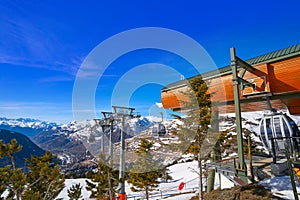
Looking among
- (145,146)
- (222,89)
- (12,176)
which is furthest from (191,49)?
(145,146)

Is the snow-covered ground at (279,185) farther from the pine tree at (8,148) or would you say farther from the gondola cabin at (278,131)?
the pine tree at (8,148)

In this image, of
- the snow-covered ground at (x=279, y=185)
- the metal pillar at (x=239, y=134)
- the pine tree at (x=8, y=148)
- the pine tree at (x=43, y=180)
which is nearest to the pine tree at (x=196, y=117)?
the snow-covered ground at (x=279, y=185)

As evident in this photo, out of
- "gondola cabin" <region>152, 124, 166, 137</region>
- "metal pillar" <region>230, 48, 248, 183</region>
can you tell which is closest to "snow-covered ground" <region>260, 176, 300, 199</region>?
"metal pillar" <region>230, 48, 248, 183</region>

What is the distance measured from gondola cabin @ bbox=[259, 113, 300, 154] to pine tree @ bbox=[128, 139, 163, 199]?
36.4 ft

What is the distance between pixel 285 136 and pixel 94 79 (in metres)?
6.80

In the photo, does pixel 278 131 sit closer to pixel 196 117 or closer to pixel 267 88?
pixel 267 88

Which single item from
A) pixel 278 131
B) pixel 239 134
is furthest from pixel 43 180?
pixel 278 131

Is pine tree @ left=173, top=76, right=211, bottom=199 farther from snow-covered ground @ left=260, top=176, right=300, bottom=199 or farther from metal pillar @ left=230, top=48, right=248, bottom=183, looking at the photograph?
metal pillar @ left=230, top=48, right=248, bottom=183

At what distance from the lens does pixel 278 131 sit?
4531 mm

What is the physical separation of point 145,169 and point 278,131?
38.0 feet

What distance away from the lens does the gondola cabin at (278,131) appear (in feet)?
14.7

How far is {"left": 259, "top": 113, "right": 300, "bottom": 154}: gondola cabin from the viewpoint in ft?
14.7

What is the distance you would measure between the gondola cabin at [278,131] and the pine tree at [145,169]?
436 inches

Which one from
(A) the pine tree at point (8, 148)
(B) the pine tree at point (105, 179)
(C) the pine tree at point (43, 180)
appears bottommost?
(B) the pine tree at point (105, 179)
